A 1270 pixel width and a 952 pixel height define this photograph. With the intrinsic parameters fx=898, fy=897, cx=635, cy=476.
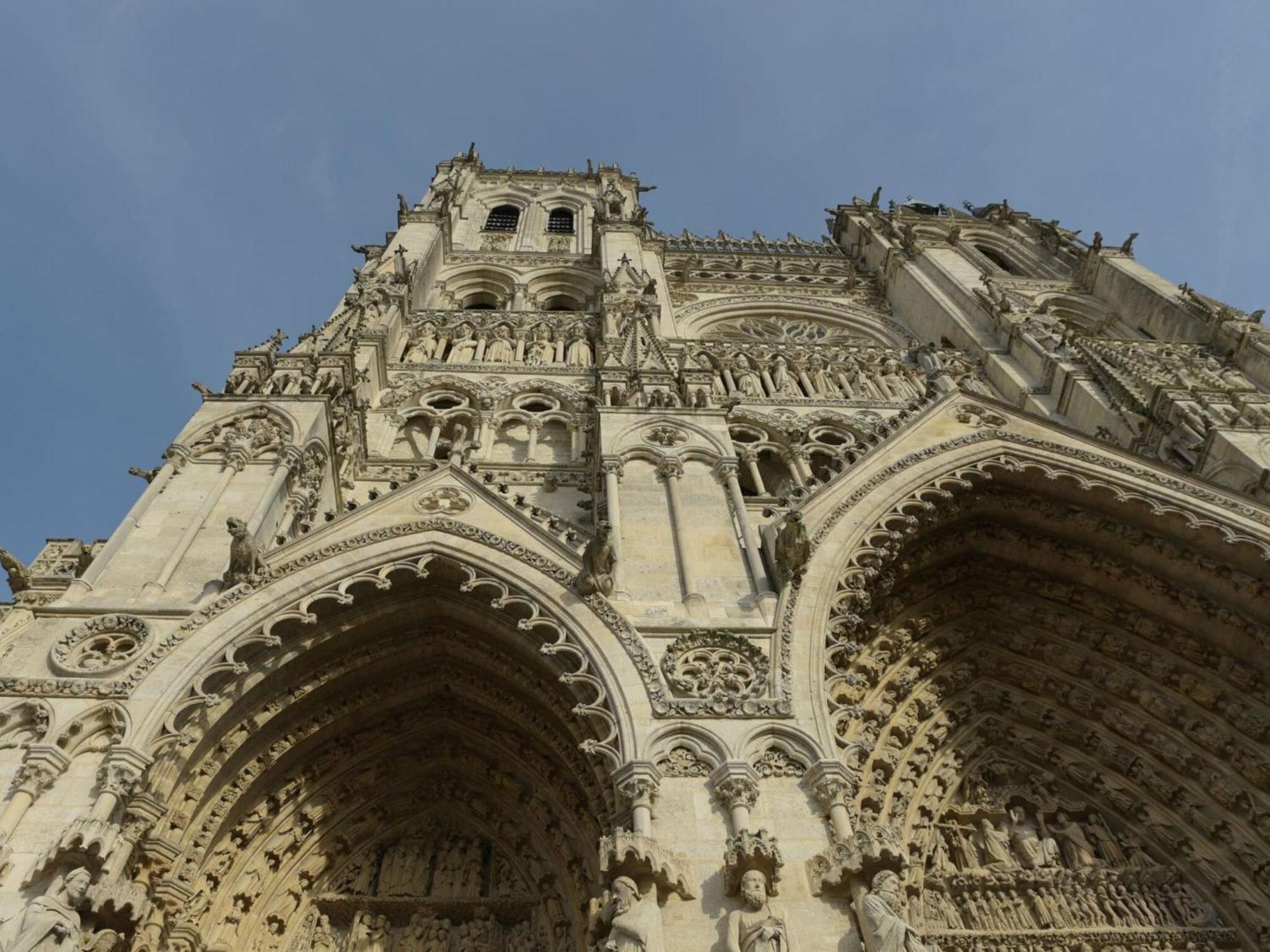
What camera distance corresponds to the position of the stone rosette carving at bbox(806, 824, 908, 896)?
5887mm

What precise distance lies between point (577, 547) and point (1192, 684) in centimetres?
720

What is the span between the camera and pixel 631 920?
5.62m

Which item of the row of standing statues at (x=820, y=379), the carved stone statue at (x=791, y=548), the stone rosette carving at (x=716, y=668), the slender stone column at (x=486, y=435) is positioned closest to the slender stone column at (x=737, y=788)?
the stone rosette carving at (x=716, y=668)

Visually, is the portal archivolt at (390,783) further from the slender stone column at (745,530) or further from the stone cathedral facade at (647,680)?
the slender stone column at (745,530)

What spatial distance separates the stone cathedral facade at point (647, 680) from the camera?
21.3ft

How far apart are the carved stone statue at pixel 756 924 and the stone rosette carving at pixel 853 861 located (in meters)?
0.40

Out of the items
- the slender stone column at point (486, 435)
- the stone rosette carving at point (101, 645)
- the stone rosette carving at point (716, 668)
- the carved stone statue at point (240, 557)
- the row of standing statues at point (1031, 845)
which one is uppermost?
the slender stone column at point (486, 435)

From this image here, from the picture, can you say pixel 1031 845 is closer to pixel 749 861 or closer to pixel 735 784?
pixel 735 784

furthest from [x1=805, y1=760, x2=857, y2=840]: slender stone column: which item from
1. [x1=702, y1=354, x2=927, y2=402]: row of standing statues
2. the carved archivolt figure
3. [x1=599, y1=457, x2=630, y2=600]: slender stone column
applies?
the carved archivolt figure

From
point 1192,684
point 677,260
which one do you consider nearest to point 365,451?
point 1192,684

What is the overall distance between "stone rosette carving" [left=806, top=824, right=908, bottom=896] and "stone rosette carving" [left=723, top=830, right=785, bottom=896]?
28cm

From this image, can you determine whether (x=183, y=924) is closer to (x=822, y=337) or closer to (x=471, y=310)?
(x=471, y=310)

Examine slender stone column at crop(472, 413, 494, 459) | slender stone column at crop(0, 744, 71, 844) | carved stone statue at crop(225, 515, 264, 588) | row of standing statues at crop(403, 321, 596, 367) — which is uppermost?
row of standing statues at crop(403, 321, 596, 367)

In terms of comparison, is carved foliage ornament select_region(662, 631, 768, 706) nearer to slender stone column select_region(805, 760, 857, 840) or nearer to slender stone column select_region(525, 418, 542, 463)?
slender stone column select_region(805, 760, 857, 840)
